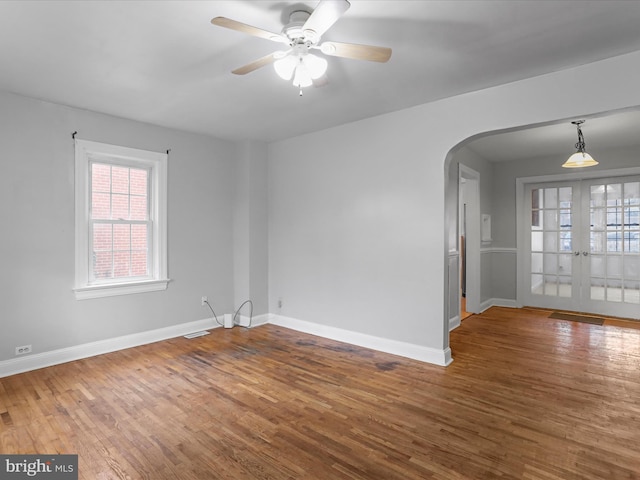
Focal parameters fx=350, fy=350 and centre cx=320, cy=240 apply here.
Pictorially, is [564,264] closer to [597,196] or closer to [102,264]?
[597,196]

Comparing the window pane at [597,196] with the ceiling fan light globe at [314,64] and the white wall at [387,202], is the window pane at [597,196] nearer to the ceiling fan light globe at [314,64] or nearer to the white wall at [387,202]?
the white wall at [387,202]

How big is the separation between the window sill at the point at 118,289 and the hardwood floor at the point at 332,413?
0.69m

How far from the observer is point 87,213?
153 inches

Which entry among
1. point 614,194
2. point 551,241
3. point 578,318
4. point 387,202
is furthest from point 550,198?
point 387,202

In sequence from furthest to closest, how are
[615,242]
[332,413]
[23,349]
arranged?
[615,242] → [23,349] → [332,413]

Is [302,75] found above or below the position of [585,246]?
above

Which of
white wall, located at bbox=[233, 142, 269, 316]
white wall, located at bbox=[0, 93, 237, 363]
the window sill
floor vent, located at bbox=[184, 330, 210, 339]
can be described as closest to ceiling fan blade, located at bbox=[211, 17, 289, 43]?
white wall, located at bbox=[0, 93, 237, 363]

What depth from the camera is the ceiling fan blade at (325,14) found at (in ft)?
5.61

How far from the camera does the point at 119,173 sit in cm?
420

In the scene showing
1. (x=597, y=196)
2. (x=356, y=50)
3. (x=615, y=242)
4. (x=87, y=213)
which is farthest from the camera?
(x=597, y=196)

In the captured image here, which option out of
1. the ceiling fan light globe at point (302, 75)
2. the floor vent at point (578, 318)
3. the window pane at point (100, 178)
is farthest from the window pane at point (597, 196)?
the window pane at point (100, 178)

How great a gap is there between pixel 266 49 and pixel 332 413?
2778 millimetres

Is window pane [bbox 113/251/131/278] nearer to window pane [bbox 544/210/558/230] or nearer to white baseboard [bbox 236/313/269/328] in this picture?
white baseboard [bbox 236/313/269/328]

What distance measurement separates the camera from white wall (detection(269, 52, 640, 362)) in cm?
298
